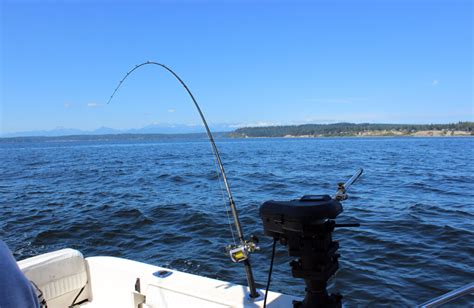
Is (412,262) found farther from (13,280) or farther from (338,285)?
(13,280)

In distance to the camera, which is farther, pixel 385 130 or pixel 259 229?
pixel 385 130

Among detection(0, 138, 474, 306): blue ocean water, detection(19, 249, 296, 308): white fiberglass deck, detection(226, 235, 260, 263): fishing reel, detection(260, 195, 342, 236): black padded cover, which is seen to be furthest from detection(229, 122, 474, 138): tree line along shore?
detection(260, 195, 342, 236): black padded cover

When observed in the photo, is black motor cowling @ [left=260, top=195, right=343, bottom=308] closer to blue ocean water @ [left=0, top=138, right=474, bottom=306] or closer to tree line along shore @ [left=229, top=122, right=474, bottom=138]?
blue ocean water @ [left=0, top=138, right=474, bottom=306]

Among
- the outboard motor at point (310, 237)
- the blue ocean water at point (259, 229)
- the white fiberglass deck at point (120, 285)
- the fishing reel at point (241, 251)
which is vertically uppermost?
the outboard motor at point (310, 237)

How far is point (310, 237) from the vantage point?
1.79 metres

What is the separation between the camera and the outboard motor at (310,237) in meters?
1.78

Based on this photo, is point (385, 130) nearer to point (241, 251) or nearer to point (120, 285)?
point (120, 285)

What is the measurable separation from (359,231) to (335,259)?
560 cm

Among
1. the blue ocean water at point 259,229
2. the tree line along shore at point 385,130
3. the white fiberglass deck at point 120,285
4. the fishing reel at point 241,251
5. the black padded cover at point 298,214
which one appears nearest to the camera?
the black padded cover at point 298,214

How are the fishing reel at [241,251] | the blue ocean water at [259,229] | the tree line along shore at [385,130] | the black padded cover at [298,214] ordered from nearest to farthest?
the black padded cover at [298,214], the fishing reel at [241,251], the blue ocean water at [259,229], the tree line along shore at [385,130]

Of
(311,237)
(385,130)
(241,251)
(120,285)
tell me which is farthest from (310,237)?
(385,130)

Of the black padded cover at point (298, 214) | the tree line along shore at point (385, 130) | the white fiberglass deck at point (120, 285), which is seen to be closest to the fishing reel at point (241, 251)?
the white fiberglass deck at point (120, 285)

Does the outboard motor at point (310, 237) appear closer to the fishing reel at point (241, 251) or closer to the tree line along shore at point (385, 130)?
the fishing reel at point (241, 251)

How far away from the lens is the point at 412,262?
18.3ft
